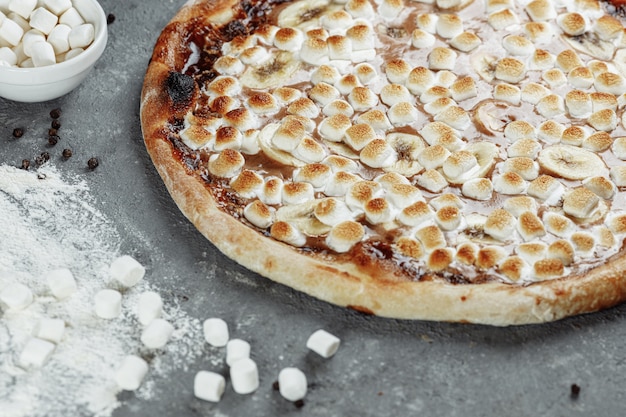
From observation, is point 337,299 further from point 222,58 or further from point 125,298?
point 222,58

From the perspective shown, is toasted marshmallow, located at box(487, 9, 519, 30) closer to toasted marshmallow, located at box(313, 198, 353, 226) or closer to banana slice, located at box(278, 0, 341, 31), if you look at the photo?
banana slice, located at box(278, 0, 341, 31)

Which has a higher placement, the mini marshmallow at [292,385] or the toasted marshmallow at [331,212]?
the toasted marshmallow at [331,212]

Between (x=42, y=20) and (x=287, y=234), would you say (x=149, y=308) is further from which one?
(x=42, y=20)

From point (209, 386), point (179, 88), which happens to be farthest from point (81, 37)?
point (209, 386)

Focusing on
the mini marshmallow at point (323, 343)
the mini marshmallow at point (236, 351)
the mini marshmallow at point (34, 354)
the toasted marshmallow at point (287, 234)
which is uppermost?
the toasted marshmallow at point (287, 234)

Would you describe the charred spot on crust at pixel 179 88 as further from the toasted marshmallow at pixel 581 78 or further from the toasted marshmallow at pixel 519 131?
the toasted marshmallow at pixel 581 78

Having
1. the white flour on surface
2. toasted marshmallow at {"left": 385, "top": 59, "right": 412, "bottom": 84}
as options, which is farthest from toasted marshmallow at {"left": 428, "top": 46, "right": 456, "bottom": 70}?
the white flour on surface

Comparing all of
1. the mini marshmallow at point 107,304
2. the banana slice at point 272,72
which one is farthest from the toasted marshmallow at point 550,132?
the mini marshmallow at point 107,304
